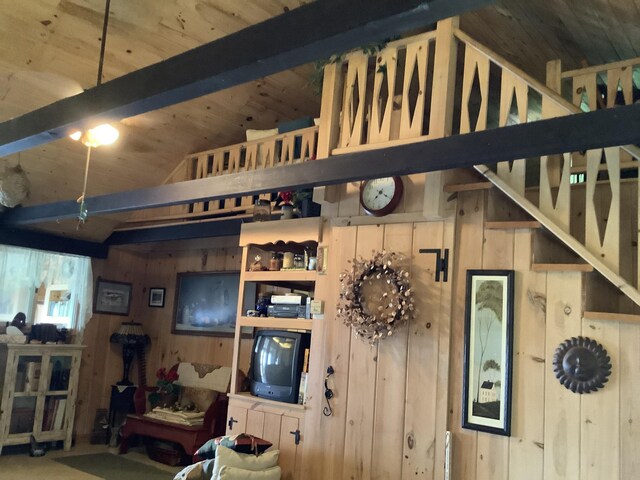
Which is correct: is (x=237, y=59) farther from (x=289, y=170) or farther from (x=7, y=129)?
(x=7, y=129)

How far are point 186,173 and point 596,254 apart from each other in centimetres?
393

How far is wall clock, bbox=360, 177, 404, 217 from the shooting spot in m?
3.56

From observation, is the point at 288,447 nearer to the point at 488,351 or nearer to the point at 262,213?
the point at 488,351

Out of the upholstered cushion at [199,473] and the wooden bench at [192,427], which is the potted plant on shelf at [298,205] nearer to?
the upholstered cushion at [199,473]

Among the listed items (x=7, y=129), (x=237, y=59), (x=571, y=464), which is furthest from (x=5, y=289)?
(x=571, y=464)

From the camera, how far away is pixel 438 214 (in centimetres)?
335

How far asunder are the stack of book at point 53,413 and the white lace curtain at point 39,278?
25.2 inches

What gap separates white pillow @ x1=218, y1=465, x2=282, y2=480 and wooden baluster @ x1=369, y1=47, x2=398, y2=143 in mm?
2134

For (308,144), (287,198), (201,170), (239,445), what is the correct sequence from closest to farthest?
(239,445)
(287,198)
(308,144)
(201,170)

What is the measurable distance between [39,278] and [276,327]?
10.5ft

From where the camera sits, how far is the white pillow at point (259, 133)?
16.3 ft

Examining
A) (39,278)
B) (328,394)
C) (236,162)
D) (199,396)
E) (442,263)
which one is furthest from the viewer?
(39,278)

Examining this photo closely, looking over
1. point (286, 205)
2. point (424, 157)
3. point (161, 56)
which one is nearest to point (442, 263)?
point (424, 157)

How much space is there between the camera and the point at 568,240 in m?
2.90
